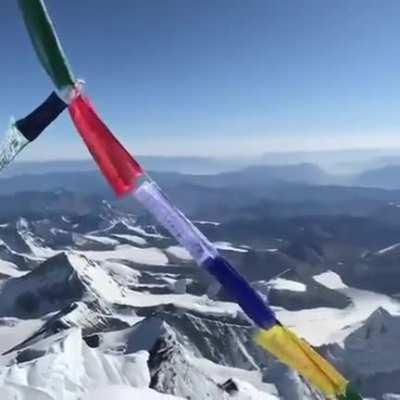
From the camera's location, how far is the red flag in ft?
58.8

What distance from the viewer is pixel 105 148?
1795 cm

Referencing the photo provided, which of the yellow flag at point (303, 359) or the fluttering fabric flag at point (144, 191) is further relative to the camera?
the yellow flag at point (303, 359)

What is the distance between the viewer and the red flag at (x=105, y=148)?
706 inches

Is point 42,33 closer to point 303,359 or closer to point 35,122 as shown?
point 35,122

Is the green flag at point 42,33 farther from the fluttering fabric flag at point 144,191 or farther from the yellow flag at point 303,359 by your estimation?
the yellow flag at point 303,359

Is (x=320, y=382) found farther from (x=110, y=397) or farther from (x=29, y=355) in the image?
(x=29, y=355)

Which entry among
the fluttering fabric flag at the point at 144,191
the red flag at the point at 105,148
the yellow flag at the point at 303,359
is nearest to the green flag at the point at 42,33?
the fluttering fabric flag at the point at 144,191

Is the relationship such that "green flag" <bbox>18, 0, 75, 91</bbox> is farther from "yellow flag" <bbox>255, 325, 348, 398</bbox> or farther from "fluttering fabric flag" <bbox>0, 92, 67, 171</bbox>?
"yellow flag" <bbox>255, 325, 348, 398</bbox>

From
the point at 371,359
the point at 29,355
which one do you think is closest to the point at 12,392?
the point at 29,355

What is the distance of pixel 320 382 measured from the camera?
19.1m

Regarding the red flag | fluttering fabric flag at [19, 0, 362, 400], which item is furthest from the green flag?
the red flag

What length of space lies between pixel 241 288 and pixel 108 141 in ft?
19.0

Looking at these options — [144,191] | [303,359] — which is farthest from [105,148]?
[303,359]

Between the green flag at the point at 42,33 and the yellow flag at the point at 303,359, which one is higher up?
the green flag at the point at 42,33
